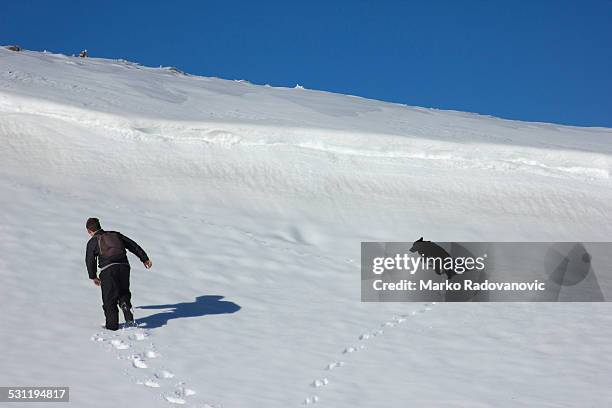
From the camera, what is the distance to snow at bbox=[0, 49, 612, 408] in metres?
6.47

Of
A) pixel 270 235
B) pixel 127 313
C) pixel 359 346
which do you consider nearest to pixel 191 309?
pixel 127 313

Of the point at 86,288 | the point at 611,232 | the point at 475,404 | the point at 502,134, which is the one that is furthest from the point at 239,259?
the point at 502,134

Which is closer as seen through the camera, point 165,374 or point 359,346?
point 165,374

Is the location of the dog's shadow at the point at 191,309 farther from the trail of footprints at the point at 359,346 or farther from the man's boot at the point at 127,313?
the trail of footprints at the point at 359,346

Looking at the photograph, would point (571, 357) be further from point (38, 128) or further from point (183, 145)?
point (38, 128)

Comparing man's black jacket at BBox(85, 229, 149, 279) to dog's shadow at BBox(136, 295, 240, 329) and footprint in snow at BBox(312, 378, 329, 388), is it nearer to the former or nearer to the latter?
dog's shadow at BBox(136, 295, 240, 329)

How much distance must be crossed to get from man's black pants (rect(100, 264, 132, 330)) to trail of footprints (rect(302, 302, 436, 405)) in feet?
6.83

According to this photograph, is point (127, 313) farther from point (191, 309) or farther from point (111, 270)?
point (191, 309)

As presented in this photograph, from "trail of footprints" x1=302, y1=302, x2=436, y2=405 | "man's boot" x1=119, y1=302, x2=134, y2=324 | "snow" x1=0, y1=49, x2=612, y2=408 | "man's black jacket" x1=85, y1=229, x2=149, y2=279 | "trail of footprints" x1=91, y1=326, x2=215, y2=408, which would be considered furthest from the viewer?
"man's black jacket" x1=85, y1=229, x2=149, y2=279

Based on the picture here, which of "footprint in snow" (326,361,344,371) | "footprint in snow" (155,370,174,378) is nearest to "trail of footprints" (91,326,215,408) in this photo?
"footprint in snow" (155,370,174,378)

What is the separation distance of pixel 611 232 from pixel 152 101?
9.13 metres

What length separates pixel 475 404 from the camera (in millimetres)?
6066

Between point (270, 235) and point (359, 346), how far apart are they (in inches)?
156

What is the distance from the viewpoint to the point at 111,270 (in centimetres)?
761
